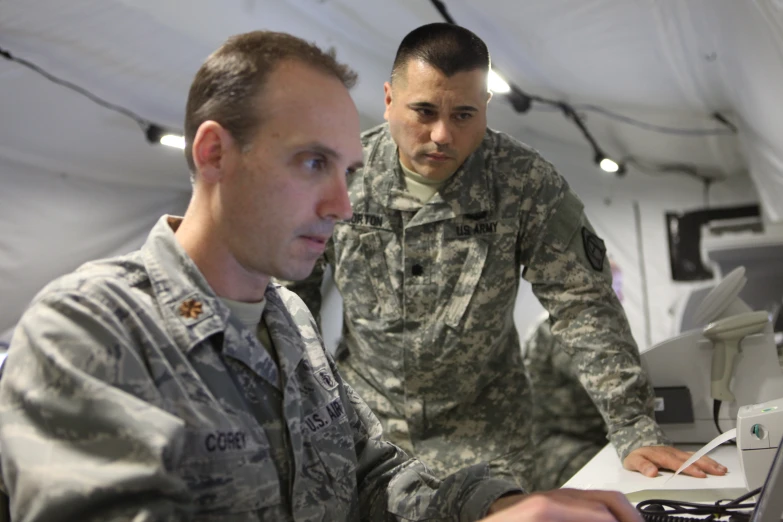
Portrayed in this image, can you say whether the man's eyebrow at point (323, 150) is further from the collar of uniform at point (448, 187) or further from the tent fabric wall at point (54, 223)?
the tent fabric wall at point (54, 223)

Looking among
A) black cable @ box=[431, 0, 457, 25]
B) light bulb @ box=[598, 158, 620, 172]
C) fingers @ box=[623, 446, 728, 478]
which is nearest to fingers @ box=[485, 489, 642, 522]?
fingers @ box=[623, 446, 728, 478]

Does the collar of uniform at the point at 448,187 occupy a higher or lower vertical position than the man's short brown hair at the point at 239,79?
lower

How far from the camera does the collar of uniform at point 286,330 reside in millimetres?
1057

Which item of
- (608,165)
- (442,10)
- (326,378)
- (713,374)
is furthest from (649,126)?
(326,378)

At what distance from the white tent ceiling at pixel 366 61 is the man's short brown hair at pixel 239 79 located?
155 centimetres

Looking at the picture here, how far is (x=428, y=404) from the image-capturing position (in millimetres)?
1881

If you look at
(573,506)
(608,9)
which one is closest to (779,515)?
(573,506)

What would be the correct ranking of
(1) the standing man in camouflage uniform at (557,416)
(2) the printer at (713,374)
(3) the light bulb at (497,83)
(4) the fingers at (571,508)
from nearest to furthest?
1. (4) the fingers at (571,508)
2. (2) the printer at (713,374)
3. (1) the standing man in camouflage uniform at (557,416)
4. (3) the light bulb at (497,83)

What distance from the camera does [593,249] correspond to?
1.85 m

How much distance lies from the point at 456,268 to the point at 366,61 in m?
2.26

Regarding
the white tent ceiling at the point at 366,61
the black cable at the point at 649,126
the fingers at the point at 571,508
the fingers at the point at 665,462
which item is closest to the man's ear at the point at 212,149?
the fingers at the point at 571,508

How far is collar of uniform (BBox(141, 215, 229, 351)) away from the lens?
917mm

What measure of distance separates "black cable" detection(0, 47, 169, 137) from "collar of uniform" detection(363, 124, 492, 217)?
1.84m

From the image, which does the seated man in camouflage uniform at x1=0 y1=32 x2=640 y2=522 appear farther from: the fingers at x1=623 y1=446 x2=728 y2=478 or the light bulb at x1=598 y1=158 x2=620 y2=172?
the light bulb at x1=598 y1=158 x2=620 y2=172
